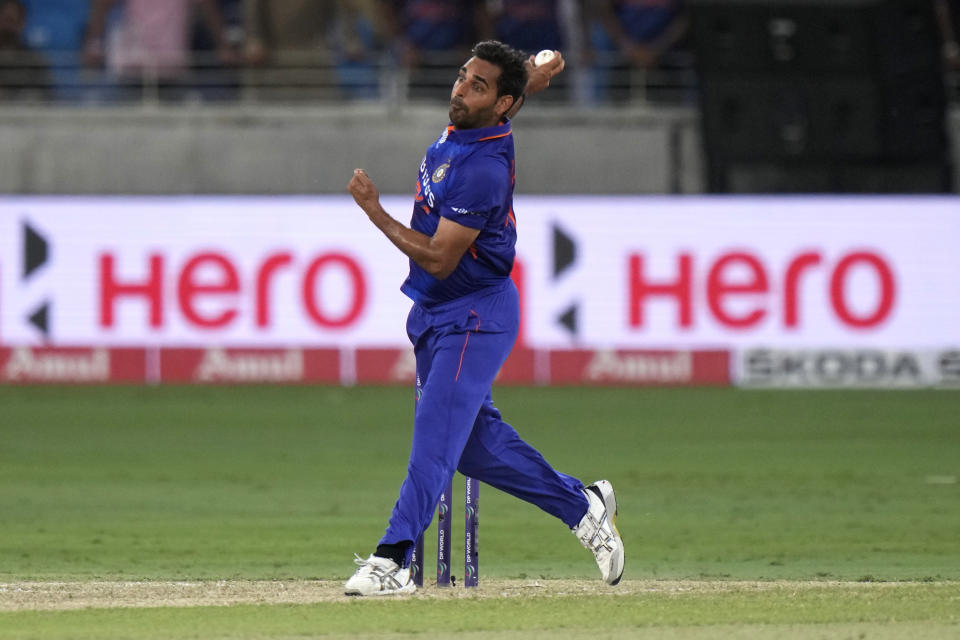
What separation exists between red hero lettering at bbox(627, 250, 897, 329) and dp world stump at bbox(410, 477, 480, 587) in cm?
1365

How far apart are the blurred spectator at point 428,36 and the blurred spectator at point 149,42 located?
2163 millimetres

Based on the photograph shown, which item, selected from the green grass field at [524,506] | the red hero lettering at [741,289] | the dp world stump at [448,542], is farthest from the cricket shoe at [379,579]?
the red hero lettering at [741,289]

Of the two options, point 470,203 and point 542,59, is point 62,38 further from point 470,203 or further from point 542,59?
point 470,203

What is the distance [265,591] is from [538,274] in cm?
1349

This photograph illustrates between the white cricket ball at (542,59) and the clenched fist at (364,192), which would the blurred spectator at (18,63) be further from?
the clenched fist at (364,192)

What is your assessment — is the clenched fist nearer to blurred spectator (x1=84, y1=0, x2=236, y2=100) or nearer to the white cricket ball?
the white cricket ball

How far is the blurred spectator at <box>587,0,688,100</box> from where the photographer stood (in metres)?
23.1

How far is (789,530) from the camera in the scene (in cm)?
1073

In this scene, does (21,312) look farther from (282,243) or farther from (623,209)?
(623,209)

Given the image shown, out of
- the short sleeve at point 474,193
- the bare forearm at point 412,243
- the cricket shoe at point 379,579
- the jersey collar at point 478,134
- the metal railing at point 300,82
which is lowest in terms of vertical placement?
the cricket shoe at point 379,579

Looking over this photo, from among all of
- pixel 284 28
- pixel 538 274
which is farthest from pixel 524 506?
pixel 284 28

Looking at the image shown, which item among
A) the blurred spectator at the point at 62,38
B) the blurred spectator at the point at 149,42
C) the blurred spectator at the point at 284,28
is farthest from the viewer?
the blurred spectator at the point at 62,38

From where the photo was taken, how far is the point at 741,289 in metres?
21.3

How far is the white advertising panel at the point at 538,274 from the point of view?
21.1 m
